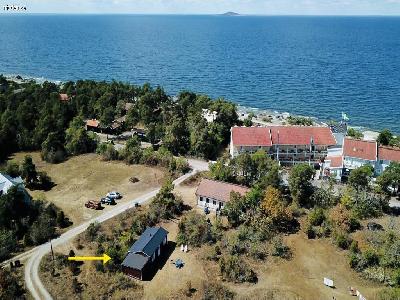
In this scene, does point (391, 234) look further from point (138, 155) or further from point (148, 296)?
point (138, 155)

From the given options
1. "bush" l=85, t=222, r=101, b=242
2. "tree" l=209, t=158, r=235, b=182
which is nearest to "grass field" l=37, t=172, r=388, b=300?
"bush" l=85, t=222, r=101, b=242

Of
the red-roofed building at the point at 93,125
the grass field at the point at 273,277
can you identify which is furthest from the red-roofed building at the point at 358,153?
the red-roofed building at the point at 93,125

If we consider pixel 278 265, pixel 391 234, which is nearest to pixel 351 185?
pixel 391 234

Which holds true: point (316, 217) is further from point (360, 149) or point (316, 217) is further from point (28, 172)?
point (28, 172)

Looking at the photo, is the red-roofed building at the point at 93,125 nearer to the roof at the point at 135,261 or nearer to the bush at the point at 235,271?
the roof at the point at 135,261

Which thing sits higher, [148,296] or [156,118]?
[156,118]

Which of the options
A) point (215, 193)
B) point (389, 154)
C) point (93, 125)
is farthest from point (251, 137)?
point (93, 125)

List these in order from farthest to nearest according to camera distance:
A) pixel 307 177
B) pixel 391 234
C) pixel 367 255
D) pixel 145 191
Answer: pixel 145 191
pixel 307 177
pixel 391 234
pixel 367 255
